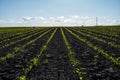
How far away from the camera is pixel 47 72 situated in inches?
411

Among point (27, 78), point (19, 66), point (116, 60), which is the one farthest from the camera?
point (116, 60)

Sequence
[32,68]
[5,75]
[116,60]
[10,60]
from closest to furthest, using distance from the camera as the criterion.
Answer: [5,75]
[32,68]
[116,60]
[10,60]

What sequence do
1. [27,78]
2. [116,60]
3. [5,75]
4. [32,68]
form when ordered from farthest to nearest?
[116,60] < [32,68] < [5,75] < [27,78]

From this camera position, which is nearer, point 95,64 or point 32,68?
point 32,68

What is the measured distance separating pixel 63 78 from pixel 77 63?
10.6ft

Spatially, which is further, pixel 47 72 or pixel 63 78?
pixel 47 72

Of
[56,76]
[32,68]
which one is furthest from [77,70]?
[32,68]

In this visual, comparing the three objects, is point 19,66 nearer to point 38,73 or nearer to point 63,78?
point 38,73

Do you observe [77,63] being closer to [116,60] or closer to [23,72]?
[116,60]

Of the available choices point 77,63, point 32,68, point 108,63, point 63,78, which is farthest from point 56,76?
point 108,63

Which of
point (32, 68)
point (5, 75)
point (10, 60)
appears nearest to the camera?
point (5, 75)

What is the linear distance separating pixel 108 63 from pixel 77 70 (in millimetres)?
2609

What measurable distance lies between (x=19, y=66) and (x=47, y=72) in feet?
7.48

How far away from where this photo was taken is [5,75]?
10047mm
